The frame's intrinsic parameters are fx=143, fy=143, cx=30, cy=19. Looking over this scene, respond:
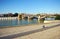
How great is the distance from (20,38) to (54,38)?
1647mm

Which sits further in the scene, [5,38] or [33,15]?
[33,15]

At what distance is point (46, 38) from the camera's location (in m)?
6.90

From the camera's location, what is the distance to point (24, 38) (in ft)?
22.1

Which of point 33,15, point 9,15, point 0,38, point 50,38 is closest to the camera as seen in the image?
point 0,38

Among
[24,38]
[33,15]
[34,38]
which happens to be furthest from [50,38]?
[33,15]

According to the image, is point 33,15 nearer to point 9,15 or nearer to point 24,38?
point 9,15

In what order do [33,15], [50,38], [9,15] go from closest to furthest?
[50,38] → [33,15] → [9,15]

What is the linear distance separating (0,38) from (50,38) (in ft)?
7.77

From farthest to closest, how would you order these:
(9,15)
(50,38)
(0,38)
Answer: (9,15), (50,38), (0,38)

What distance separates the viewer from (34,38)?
22.4ft

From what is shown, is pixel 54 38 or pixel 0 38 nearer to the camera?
pixel 0 38

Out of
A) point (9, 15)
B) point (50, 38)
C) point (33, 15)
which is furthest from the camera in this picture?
point (9, 15)

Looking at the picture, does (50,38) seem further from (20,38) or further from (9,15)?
(9,15)

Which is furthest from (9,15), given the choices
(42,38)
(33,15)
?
(42,38)
